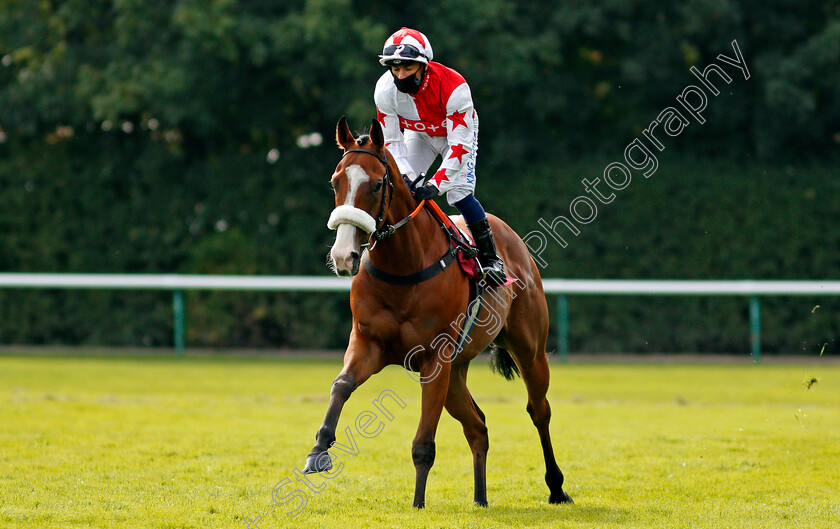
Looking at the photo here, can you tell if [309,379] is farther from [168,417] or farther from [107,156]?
[107,156]

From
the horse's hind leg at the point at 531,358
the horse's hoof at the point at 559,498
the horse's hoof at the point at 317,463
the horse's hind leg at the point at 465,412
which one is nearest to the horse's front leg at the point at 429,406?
the horse's hind leg at the point at 465,412

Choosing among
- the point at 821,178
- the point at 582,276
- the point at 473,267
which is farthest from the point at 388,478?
the point at 821,178

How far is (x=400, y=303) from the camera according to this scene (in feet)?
17.2

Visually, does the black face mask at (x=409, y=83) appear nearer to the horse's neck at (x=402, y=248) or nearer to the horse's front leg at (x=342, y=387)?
the horse's neck at (x=402, y=248)

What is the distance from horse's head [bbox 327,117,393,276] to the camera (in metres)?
4.62

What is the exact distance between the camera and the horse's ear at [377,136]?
4961 millimetres

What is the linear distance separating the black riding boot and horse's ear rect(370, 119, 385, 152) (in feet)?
3.51

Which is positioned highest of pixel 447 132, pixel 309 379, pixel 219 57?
pixel 219 57

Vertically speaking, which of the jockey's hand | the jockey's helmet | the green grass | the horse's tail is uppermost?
the jockey's helmet

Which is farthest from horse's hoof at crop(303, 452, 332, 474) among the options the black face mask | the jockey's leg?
the black face mask

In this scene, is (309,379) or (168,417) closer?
(168,417)

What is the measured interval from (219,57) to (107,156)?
3.07 m

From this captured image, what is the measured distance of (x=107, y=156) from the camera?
17.0 metres

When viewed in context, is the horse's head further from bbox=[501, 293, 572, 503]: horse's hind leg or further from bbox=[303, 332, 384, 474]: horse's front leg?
bbox=[501, 293, 572, 503]: horse's hind leg
